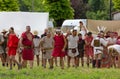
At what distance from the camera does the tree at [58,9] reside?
5708 centimetres

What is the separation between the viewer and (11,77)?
17734 mm

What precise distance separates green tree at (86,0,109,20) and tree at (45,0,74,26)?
22713 mm

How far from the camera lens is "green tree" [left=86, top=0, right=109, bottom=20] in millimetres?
81188

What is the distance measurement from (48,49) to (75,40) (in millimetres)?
1888

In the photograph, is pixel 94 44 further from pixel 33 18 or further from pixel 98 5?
pixel 98 5

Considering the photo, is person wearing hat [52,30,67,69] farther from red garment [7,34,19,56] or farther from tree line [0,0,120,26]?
tree line [0,0,120,26]

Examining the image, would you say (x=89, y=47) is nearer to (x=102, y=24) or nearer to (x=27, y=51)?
(x=27, y=51)

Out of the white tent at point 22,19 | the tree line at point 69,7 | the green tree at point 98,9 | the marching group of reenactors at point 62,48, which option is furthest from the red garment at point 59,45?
the green tree at point 98,9

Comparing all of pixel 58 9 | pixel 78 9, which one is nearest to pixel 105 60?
pixel 58 9

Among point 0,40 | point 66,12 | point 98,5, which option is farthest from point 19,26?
point 98,5

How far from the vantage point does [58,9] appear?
57312 mm

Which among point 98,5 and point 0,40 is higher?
point 0,40

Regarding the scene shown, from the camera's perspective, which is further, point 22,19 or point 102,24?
point 102,24

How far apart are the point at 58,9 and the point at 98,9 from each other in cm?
3082
